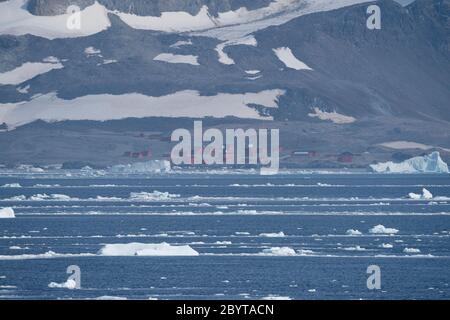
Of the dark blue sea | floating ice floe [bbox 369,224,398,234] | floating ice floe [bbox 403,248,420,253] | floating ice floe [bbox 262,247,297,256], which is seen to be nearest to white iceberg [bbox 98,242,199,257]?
the dark blue sea

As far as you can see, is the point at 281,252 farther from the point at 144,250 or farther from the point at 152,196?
the point at 152,196

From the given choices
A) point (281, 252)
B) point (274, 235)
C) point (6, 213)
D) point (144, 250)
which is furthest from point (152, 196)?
point (281, 252)

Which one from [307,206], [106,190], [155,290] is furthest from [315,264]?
[106,190]

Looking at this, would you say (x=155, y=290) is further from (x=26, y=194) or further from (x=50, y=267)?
(x=26, y=194)

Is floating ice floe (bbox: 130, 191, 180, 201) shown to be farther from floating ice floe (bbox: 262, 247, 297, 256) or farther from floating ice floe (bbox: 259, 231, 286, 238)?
floating ice floe (bbox: 262, 247, 297, 256)

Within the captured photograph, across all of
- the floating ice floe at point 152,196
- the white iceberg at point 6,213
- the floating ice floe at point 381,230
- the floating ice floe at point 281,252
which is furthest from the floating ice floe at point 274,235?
the floating ice floe at point 152,196

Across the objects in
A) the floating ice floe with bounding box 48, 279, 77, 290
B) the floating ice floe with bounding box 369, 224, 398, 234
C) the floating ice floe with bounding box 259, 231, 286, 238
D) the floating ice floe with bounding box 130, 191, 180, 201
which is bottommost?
the floating ice floe with bounding box 48, 279, 77, 290

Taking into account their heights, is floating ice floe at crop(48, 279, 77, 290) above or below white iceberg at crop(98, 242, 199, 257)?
below

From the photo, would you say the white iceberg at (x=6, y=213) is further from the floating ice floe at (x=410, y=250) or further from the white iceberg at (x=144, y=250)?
the floating ice floe at (x=410, y=250)
